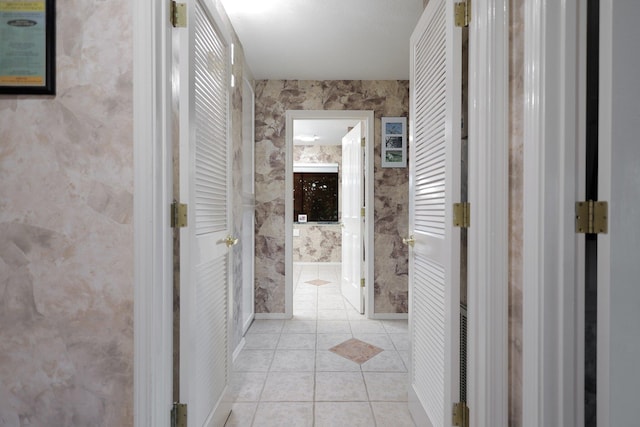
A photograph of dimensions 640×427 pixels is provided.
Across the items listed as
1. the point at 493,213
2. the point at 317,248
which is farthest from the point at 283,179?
the point at 317,248

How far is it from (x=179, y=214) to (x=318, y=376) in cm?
159

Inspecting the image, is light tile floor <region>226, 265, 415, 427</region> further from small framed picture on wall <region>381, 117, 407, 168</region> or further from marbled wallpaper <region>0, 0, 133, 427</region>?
small framed picture on wall <region>381, 117, 407, 168</region>

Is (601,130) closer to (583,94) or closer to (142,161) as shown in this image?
(583,94)

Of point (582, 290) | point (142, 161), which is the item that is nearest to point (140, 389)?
point (142, 161)

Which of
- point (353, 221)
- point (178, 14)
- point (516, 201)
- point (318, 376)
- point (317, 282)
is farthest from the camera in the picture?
point (317, 282)

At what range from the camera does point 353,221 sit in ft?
13.1

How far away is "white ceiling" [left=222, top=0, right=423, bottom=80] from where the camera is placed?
7.64 feet

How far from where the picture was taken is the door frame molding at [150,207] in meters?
1.15

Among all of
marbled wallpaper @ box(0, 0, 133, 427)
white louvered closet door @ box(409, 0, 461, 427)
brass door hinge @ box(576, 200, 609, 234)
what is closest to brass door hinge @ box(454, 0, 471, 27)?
white louvered closet door @ box(409, 0, 461, 427)

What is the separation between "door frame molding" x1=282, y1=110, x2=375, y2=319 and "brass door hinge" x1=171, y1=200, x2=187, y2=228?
224 centimetres

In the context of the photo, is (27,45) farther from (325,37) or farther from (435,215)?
(325,37)

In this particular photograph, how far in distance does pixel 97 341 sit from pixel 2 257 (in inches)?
16.9

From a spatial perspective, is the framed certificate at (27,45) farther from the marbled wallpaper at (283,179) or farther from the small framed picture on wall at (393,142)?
the small framed picture on wall at (393,142)

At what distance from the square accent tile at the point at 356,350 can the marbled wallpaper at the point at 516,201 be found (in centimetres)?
156
